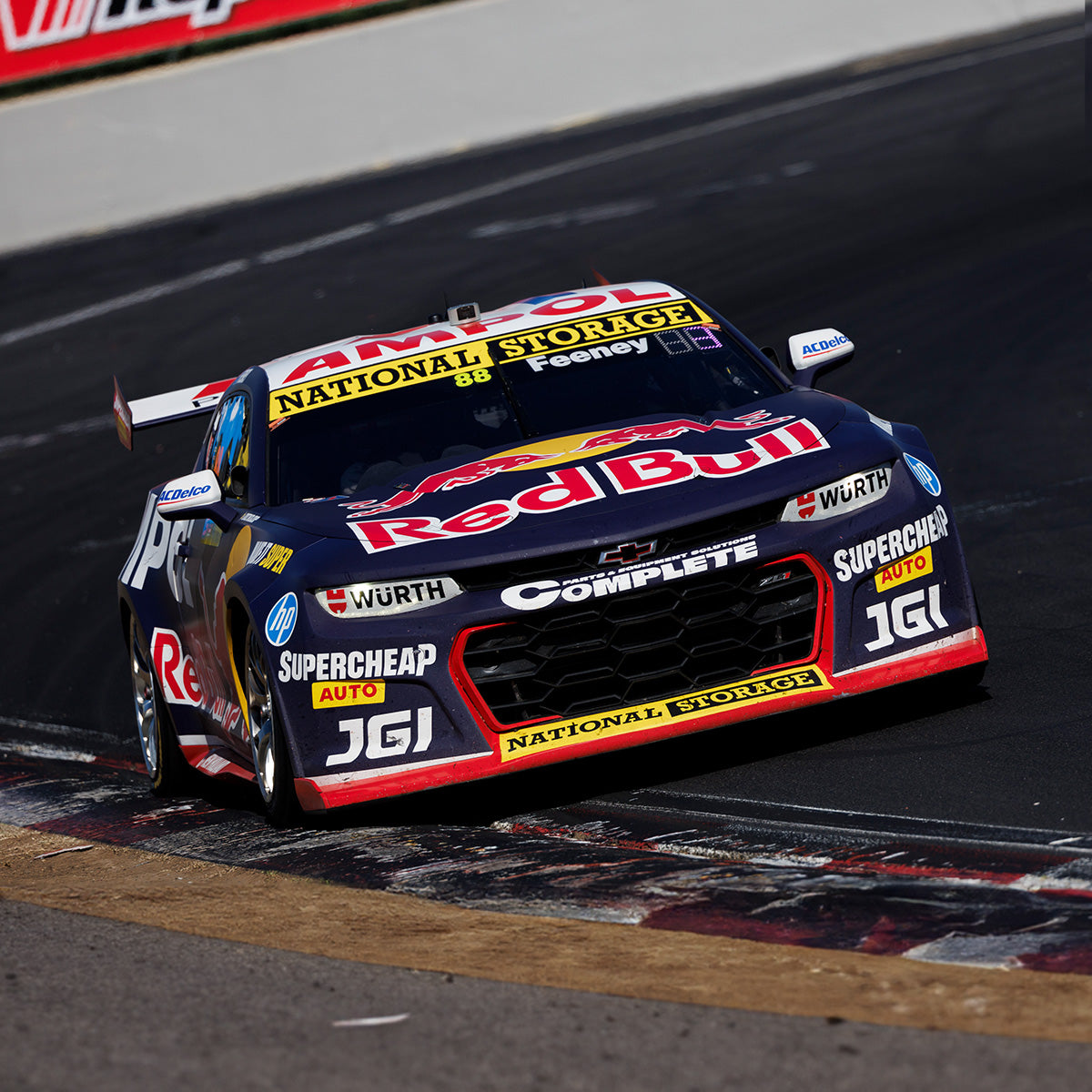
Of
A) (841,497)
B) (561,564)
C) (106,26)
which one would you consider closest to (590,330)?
(841,497)

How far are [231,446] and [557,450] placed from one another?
1786 mm

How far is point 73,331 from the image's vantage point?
19.2m

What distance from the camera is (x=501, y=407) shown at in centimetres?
729

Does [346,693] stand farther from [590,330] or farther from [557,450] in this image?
[590,330]

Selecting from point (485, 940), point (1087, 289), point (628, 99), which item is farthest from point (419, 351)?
point (628, 99)

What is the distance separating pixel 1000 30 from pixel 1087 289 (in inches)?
559

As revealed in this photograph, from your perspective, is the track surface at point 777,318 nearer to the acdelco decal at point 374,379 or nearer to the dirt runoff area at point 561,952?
the dirt runoff area at point 561,952

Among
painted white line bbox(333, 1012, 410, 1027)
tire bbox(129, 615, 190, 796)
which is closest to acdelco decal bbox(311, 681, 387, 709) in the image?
painted white line bbox(333, 1012, 410, 1027)

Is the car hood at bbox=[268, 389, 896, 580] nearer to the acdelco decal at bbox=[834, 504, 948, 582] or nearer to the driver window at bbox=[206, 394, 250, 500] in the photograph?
the acdelco decal at bbox=[834, 504, 948, 582]

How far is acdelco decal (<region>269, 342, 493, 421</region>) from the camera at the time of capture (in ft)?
24.5

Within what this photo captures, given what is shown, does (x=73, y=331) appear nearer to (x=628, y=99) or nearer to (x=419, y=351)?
(x=628, y=99)

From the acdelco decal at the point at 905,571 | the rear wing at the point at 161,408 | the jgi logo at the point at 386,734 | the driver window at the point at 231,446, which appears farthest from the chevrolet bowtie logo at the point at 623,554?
the rear wing at the point at 161,408

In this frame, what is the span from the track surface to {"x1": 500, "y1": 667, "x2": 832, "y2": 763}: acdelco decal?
11.5 inches

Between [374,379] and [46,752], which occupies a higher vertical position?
[374,379]
